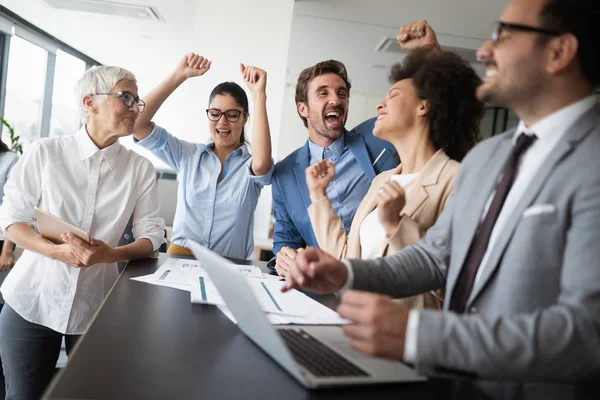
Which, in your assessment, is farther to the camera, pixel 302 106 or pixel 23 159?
pixel 302 106

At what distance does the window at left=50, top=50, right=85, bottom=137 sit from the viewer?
29.7 ft

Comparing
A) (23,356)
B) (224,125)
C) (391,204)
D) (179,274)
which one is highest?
(224,125)

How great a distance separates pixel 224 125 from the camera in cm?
279

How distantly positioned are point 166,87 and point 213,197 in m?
0.67

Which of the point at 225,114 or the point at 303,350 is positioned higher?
the point at 225,114

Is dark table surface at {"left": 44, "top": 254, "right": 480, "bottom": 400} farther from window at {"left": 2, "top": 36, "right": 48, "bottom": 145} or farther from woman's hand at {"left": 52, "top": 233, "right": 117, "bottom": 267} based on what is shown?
window at {"left": 2, "top": 36, "right": 48, "bottom": 145}

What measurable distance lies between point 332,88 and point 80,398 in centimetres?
214

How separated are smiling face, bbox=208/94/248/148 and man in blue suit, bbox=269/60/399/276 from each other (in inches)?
13.9

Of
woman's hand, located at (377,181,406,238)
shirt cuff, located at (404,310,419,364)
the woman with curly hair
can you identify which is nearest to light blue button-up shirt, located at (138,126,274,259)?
the woman with curly hair

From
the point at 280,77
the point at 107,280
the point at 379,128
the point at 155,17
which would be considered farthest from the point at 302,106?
the point at 155,17

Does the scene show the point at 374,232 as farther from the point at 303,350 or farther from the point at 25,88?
the point at 25,88

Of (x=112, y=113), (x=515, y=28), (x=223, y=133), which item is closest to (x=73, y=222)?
(x=112, y=113)

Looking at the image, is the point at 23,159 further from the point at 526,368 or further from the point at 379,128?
the point at 526,368

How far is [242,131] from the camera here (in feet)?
9.68
